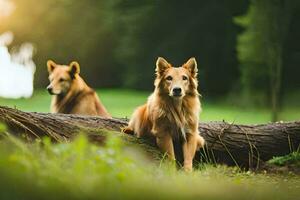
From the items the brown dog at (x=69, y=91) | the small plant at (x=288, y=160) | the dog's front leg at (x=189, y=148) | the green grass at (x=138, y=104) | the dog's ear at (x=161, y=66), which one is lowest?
the green grass at (x=138, y=104)

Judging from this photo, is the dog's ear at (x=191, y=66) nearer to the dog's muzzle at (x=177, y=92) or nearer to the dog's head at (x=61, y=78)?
the dog's muzzle at (x=177, y=92)

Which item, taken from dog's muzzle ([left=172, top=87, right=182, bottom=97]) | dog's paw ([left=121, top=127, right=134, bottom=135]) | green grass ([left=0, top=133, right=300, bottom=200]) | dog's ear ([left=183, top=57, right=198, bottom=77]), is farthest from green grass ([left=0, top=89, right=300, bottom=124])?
green grass ([left=0, top=133, right=300, bottom=200])

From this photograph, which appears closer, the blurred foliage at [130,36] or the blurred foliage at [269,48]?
the blurred foliage at [269,48]

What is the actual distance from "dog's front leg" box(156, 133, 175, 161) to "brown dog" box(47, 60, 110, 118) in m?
2.76

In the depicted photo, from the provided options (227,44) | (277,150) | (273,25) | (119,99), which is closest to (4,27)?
(119,99)

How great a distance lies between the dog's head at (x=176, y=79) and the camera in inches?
242

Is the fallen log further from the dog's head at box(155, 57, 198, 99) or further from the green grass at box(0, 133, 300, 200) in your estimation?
the green grass at box(0, 133, 300, 200)

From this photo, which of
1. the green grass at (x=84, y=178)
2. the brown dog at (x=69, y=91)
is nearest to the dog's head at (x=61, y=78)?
the brown dog at (x=69, y=91)

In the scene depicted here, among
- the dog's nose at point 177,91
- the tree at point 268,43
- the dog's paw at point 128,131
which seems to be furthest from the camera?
the tree at point 268,43

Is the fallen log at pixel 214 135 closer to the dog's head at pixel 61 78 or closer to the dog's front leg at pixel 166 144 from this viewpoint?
the dog's front leg at pixel 166 144

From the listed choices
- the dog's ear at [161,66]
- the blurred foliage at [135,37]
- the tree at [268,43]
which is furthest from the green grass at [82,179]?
the blurred foliage at [135,37]

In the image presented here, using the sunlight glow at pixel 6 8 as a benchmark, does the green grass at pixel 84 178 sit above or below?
below

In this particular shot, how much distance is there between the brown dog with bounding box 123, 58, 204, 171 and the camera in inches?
243

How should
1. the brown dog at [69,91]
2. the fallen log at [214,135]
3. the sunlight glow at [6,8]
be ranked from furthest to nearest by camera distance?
1. the sunlight glow at [6,8]
2. the brown dog at [69,91]
3. the fallen log at [214,135]
